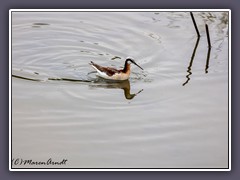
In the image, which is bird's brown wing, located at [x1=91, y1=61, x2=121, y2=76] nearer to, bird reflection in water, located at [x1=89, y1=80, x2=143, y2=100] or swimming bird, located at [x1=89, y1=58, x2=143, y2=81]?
swimming bird, located at [x1=89, y1=58, x2=143, y2=81]

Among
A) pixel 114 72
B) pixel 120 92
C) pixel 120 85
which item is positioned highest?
pixel 114 72

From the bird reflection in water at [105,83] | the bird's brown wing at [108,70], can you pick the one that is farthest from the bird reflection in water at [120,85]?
the bird's brown wing at [108,70]

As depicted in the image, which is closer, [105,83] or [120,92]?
[120,92]

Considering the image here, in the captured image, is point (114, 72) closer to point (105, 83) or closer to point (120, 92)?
point (105, 83)

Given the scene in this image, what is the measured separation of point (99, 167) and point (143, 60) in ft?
12.4

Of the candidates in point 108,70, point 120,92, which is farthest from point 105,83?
point 120,92

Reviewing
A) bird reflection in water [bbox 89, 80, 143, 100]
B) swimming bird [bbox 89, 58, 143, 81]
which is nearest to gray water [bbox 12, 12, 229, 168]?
bird reflection in water [bbox 89, 80, 143, 100]

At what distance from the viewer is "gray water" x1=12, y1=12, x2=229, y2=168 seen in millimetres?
10969

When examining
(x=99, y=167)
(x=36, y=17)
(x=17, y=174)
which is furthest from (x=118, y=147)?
(x=36, y=17)

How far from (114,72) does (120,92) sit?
1.50 ft

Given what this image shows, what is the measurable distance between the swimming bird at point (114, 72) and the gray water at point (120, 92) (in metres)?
0.12

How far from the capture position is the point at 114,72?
13.1 m

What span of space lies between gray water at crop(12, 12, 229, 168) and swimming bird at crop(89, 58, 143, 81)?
125mm

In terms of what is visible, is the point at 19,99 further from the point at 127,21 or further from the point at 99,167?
the point at 127,21
